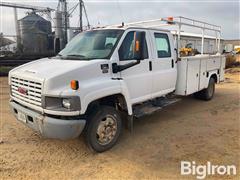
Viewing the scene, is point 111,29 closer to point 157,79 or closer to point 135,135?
point 157,79

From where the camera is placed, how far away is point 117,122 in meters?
4.37

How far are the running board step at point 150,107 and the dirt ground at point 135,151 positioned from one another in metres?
0.46

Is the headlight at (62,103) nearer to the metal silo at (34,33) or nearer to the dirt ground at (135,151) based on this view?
the dirt ground at (135,151)

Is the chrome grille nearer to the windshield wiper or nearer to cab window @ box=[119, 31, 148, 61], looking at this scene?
the windshield wiper

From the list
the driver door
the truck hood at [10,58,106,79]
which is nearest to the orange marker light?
the truck hood at [10,58,106,79]

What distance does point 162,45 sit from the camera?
546 cm

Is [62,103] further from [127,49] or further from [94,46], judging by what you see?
[127,49]

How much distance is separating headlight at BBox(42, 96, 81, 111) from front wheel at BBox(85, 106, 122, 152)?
0.49 metres

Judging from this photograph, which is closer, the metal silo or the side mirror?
the side mirror

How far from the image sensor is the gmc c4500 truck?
3.58 meters

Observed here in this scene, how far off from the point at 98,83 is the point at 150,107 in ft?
6.21

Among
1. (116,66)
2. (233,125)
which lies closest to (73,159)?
(116,66)

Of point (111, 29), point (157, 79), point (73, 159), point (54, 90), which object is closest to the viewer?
point (54, 90)

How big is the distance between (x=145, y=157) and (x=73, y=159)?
1232mm
